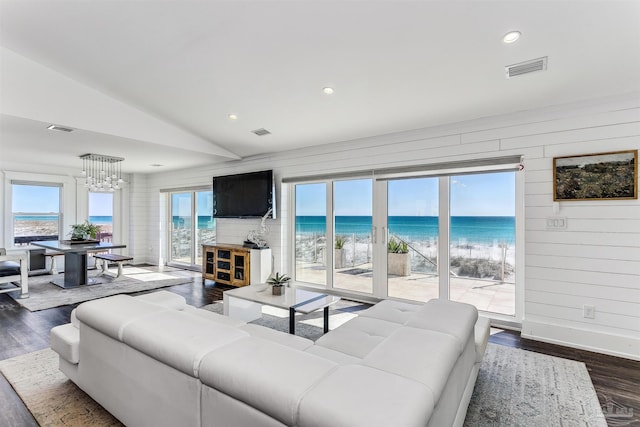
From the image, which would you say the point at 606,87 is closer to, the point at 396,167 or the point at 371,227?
the point at 396,167

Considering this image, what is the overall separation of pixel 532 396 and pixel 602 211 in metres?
1.93

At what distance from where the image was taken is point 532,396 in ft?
7.25

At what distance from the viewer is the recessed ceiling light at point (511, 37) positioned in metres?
2.25

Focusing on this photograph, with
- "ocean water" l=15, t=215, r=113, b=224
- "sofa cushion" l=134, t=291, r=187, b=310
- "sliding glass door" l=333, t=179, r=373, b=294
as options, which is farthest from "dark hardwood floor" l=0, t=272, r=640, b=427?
"ocean water" l=15, t=215, r=113, b=224

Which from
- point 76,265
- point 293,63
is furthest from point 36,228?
point 293,63

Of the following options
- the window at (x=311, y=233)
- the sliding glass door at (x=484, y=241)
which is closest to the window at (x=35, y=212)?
the window at (x=311, y=233)

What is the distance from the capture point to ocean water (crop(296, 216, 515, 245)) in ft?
12.1

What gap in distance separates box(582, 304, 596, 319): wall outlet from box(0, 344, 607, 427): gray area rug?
1.90ft

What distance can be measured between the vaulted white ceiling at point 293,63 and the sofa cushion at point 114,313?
2.21m

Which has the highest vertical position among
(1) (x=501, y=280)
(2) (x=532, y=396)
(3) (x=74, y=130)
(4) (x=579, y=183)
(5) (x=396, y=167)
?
(3) (x=74, y=130)

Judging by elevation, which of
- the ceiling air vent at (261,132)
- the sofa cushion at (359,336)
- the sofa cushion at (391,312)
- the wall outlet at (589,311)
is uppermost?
the ceiling air vent at (261,132)

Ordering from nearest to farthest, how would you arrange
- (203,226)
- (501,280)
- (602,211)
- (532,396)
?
(532,396)
(602,211)
(501,280)
(203,226)

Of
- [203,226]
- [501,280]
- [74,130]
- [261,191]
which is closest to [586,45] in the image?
[501,280]

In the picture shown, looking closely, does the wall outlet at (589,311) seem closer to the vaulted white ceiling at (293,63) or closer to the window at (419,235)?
the window at (419,235)
